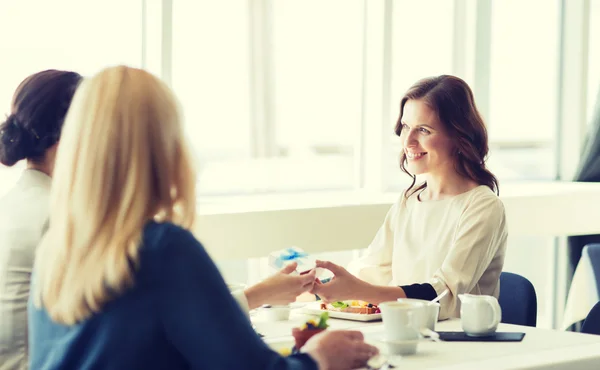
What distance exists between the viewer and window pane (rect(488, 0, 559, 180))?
457 centimetres

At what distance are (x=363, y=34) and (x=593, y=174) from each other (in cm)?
160

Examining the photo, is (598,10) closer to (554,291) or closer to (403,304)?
(554,291)

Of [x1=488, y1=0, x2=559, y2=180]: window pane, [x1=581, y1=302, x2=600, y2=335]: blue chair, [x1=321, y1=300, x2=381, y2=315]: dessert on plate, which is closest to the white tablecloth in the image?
[x1=488, y1=0, x2=559, y2=180]: window pane

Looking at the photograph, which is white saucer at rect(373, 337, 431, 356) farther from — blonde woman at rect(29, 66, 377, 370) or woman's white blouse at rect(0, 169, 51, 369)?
woman's white blouse at rect(0, 169, 51, 369)

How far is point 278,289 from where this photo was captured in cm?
201

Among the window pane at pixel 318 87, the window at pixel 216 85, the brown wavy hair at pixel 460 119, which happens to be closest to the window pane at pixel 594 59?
the window pane at pixel 318 87

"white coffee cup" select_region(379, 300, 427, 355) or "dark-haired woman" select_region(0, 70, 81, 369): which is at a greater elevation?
"dark-haired woman" select_region(0, 70, 81, 369)

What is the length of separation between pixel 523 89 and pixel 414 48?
82cm

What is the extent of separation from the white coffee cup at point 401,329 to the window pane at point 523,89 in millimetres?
2978

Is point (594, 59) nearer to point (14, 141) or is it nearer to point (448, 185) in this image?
point (448, 185)

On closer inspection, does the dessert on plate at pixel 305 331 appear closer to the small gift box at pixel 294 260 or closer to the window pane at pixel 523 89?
the small gift box at pixel 294 260

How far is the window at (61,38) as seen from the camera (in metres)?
3.27

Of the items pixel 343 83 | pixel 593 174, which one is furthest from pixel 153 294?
pixel 593 174

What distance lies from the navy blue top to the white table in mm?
548
